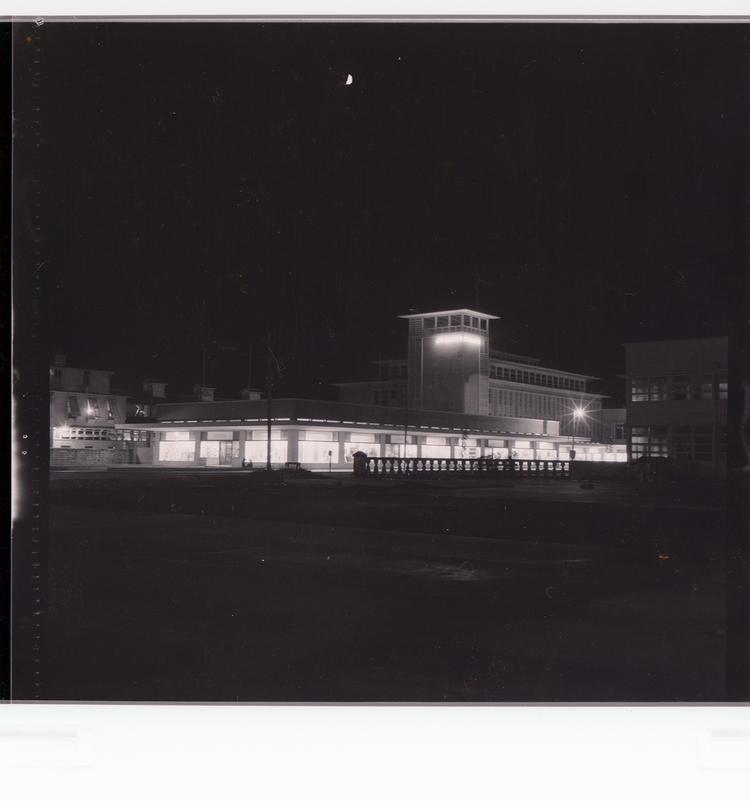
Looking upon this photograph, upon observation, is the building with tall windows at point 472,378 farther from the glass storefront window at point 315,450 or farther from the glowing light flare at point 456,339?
the glass storefront window at point 315,450

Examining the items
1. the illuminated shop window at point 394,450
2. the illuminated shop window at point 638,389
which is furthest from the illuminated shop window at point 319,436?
the illuminated shop window at point 638,389

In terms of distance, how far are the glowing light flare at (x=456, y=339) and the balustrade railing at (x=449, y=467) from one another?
13353 millimetres

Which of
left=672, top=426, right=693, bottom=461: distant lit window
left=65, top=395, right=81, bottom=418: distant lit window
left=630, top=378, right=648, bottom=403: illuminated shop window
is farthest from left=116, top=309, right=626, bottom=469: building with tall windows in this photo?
left=65, top=395, right=81, bottom=418: distant lit window

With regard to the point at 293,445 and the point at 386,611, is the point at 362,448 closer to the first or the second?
the point at 293,445

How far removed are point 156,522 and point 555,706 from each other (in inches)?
369

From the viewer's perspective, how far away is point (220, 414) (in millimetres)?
24578

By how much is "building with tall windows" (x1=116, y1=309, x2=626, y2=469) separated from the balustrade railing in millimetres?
452

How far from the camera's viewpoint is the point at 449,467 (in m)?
22.9

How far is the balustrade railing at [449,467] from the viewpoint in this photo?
917 inches

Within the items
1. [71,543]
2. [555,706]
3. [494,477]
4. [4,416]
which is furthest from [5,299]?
[494,477]

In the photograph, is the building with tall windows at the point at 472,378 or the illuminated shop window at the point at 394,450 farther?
the illuminated shop window at the point at 394,450

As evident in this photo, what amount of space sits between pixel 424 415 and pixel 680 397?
8778 mm

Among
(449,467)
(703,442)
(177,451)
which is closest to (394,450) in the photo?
(449,467)

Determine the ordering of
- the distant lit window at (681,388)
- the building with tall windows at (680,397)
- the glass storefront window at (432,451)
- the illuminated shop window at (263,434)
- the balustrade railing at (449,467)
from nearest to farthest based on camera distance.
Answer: the building with tall windows at (680,397)
the distant lit window at (681,388)
the glass storefront window at (432,451)
the balustrade railing at (449,467)
the illuminated shop window at (263,434)
